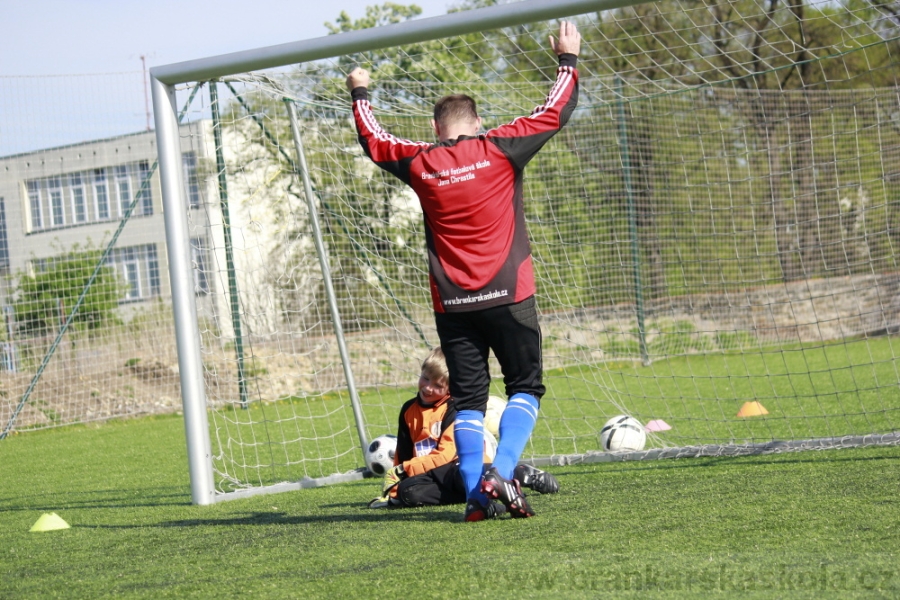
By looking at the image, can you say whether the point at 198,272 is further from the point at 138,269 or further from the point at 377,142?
the point at 138,269

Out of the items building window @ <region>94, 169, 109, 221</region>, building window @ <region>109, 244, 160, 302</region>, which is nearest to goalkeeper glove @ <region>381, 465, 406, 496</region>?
building window @ <region>109, 244, 160, 302</region>

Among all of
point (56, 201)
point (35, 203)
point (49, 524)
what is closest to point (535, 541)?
point (49, 524)

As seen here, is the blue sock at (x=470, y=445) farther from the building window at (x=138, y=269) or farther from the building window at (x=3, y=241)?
the building window at (x=3, y=241)

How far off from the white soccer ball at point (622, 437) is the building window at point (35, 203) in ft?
26.5

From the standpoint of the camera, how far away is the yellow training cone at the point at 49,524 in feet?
14.2

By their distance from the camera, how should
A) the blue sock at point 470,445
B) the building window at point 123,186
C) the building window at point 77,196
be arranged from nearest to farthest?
the blue sock at point 470,445, the building window at point 77,196, the building window at point 123,186

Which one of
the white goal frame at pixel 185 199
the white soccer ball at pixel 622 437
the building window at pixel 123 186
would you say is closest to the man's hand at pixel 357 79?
the white goal frame at pixel 185 199

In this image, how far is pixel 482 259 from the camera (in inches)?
142

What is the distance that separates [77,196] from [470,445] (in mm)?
9368

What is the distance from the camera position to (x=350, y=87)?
13.4 feet

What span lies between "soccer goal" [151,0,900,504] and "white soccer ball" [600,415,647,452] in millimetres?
Answer: 122

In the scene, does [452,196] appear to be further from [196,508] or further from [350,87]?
[196,508]

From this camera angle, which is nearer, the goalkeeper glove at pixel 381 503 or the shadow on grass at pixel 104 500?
the goalkeeper glove at pixel 381 503

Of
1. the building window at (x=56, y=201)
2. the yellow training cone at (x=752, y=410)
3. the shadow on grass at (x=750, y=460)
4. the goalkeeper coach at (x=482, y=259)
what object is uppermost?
the building window at (x=56, y=201)
